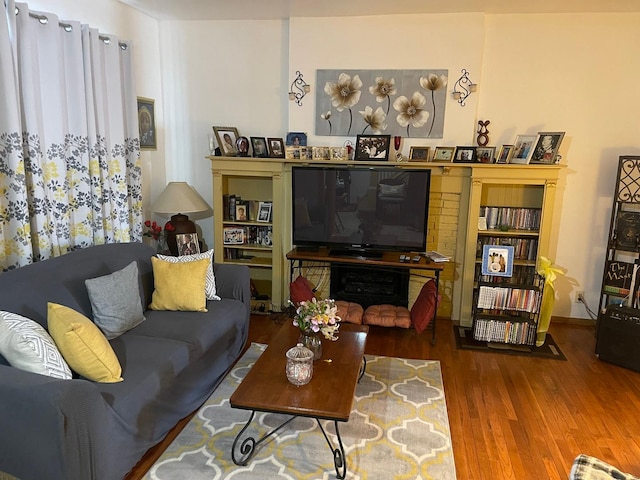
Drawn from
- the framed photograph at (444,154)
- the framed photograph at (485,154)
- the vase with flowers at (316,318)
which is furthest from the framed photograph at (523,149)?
the vase with flowers at (316,318)

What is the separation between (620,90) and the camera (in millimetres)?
4043

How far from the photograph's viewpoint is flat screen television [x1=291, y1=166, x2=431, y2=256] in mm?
4094

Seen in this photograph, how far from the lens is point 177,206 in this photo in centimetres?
418

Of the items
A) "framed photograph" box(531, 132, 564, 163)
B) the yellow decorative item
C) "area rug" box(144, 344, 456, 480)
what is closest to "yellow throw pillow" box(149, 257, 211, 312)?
"area rug" box(144, 344, 456, 480)

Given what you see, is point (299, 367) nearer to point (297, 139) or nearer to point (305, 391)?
point (305, 391)

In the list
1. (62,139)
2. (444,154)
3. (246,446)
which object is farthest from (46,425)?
(444,154)

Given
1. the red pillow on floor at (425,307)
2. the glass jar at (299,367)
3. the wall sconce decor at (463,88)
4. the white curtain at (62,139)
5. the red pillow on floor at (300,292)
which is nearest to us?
the glass jar at (299,367)

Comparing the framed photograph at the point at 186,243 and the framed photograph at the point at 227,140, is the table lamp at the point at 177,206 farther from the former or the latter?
the framed photograph at the point at 227,140

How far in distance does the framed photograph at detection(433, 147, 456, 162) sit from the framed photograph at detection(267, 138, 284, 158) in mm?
1404

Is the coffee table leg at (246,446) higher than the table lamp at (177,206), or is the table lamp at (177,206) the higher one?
the table lamp at (177,206)

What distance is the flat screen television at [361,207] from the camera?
409 centimetres

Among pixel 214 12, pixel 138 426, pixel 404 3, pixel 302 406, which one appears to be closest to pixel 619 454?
pixel 302 406

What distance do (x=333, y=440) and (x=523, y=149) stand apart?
296cm

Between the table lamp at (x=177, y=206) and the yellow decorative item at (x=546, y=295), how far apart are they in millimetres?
2986
